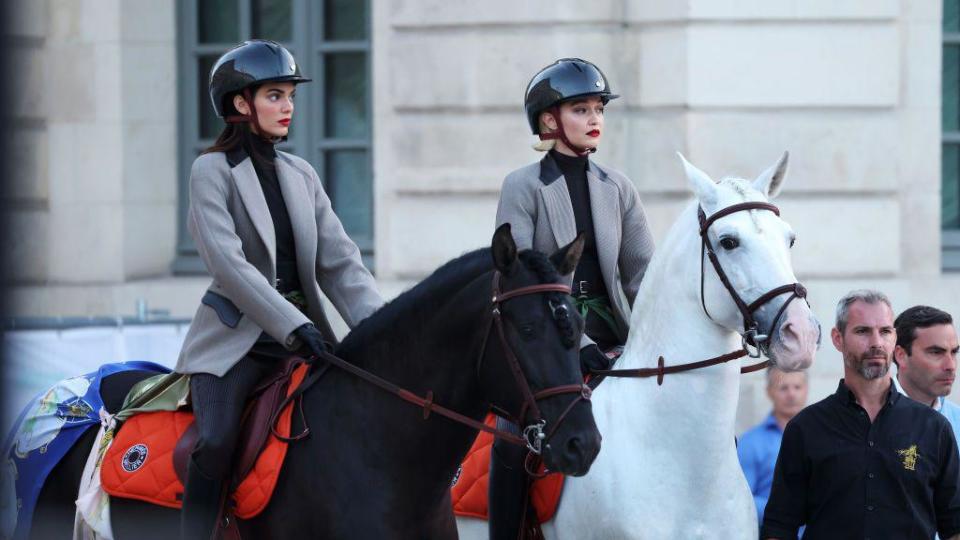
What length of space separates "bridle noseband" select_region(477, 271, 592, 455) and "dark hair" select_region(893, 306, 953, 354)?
6.31 ft

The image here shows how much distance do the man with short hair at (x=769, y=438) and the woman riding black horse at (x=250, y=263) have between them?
2179mm

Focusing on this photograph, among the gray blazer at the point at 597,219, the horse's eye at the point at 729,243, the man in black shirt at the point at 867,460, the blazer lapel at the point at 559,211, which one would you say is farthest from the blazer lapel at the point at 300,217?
the man in black shirt at the point at 867,460

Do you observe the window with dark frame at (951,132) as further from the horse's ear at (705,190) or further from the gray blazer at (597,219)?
the horse's ear at (705,190)

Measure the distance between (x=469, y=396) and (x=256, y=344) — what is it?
37.2 inches

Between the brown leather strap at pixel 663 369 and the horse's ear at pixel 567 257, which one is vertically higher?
the horse's ear at pixel 567 257

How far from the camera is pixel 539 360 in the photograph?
14.2 feet

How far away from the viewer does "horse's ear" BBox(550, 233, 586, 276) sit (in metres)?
4.57

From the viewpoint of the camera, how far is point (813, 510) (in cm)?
527

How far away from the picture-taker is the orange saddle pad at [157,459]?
4.88 m

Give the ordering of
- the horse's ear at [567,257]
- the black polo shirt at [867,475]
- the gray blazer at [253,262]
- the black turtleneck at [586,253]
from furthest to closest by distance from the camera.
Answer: the black turtleneck at [586,253] → the black polo shirt at [867,475] → the gray blazer at [253,262] → the horse's ear at [567,257]

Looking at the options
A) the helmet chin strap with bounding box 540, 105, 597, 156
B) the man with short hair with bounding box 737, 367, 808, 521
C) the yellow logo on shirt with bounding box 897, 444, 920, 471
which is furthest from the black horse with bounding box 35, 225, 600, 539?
the man with short hair with bounding box 737, 367, 808, 521

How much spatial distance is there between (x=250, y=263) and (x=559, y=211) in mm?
1199

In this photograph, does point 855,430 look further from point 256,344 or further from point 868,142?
point 868,142

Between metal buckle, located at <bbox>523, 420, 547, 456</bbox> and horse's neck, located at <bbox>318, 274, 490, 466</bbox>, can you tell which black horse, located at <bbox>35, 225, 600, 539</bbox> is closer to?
horse's neck, located at <bbox>318, 274, 490, 466</bbox>
